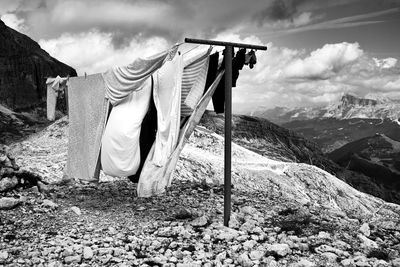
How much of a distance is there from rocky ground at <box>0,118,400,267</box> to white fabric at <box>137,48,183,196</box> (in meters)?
0.91

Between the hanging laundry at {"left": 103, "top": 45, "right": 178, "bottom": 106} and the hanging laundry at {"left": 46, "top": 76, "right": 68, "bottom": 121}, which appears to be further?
the hanging laundry at {"left": 46, "top": 76, "right": 68, "bottom": 121}

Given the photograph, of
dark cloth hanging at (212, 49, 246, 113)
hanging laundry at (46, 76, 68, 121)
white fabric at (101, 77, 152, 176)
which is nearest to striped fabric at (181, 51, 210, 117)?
dark cloth hanging at (212, 49, 246, 113)

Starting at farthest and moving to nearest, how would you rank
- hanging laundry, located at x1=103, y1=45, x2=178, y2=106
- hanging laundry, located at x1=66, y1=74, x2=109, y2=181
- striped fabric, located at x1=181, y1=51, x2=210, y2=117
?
1. hanging laundry, located at x1=66, y1=74, x2=109, y2=181
2. striped fabric, located at x1=181, y1=51, x2=210, y2=117
3. hanging laundry, located at x1=103, y1=45, x2=178, y2=106

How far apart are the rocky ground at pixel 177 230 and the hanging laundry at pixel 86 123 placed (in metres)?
0.83

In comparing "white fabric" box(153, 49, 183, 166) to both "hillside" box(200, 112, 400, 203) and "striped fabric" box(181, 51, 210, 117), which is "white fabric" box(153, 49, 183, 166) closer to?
"striped fabric" box(181, 51, 210, 117)

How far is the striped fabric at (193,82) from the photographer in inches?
310

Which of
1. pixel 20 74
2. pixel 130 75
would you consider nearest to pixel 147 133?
pixel 130 75

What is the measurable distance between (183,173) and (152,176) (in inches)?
296

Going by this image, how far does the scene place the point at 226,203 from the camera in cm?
748

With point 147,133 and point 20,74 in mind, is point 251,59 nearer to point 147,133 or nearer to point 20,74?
point 147,133

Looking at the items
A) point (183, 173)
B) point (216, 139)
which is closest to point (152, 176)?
point (183, 173)

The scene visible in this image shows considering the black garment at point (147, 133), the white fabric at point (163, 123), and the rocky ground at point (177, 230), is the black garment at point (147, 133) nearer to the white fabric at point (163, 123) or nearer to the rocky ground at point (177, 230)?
the white fabric at point (163, 123)

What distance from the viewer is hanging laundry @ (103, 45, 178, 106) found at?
7.50m

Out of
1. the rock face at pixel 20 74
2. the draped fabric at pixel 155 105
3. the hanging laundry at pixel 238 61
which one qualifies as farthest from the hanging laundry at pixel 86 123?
the rock face at pixel 20 74
